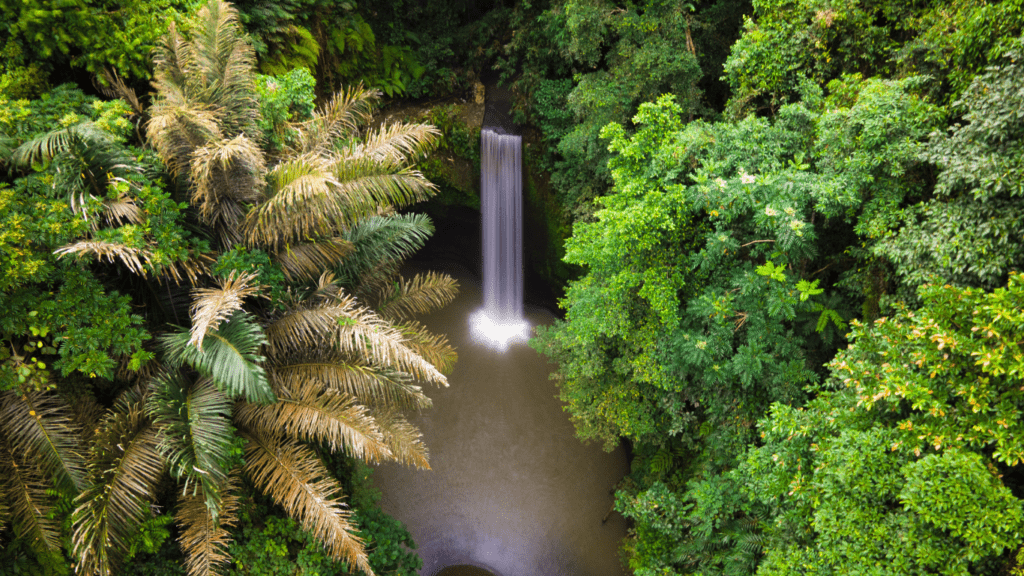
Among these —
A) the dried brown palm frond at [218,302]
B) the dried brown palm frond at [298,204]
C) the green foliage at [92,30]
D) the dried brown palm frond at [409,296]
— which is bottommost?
the dried brown palm frond at [409,296]

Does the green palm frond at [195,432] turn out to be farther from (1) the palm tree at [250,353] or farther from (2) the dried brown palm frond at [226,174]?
(2) the dried brown palm frond at [226,174]

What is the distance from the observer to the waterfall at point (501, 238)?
12703 millimetres

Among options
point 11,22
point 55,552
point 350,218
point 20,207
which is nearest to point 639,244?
point 350,218

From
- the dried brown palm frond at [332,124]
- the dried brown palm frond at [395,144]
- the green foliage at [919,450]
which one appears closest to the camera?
→ the green foliage at [919,450]

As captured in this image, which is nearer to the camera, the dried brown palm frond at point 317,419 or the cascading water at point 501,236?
the dried brown palm frond at point 317,419

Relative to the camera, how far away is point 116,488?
14.5ft

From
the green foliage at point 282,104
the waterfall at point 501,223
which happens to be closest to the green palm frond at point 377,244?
the green foliage at point 282,104

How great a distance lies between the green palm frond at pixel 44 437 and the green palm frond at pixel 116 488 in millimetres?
179

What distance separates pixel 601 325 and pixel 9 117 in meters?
6.58

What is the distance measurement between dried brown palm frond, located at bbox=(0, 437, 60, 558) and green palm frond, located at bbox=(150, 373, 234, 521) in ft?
3.51

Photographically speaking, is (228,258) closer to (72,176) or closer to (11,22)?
(72,176)

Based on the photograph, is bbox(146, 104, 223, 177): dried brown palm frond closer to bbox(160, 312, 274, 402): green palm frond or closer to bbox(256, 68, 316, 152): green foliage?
bbox(256, 68, 316, 152): green foliage

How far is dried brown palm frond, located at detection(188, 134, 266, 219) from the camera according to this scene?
15.5ft

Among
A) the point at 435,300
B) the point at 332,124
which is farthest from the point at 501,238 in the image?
the point at 332,124
